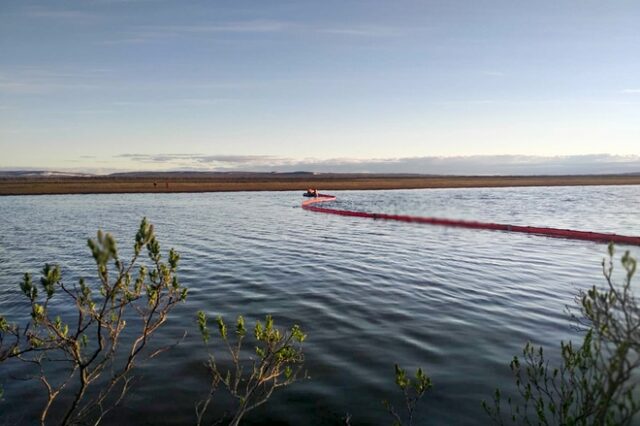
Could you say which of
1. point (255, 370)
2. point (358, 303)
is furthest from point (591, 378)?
point (255, 370)

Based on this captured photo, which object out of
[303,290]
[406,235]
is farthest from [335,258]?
[406,235]

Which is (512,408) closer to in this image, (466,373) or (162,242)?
(466,373)

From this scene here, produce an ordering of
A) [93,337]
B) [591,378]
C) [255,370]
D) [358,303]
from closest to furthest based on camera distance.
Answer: [255,370]
[591,378]
[93,337]
[358,303]

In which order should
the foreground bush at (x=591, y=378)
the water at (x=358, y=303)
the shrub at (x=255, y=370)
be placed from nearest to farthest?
the foreground bush at (x=591, y=378) → the shrub at (x=255, y=370) → the water at (x=358, y=303)

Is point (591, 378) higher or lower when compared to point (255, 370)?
lower

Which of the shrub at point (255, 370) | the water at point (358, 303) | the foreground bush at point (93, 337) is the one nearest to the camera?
the foreground bush at point (93, 337)

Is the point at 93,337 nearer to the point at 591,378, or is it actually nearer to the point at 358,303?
the point at 358,303

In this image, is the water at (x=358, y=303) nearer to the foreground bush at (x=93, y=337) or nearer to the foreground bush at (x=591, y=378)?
the foreground bush at (x=93, y=337)

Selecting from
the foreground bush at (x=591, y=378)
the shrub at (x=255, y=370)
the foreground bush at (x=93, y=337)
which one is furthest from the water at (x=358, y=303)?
the foreground bush at (x=591, y=378)

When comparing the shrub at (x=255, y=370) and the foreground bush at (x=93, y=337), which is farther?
the shrub at (x=255, y=370)

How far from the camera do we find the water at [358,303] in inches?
300

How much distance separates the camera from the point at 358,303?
521 inches

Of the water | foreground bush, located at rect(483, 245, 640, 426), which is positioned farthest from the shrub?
foreground bush, located at rect(483, 245, 640, 426)

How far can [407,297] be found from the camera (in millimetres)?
13875
